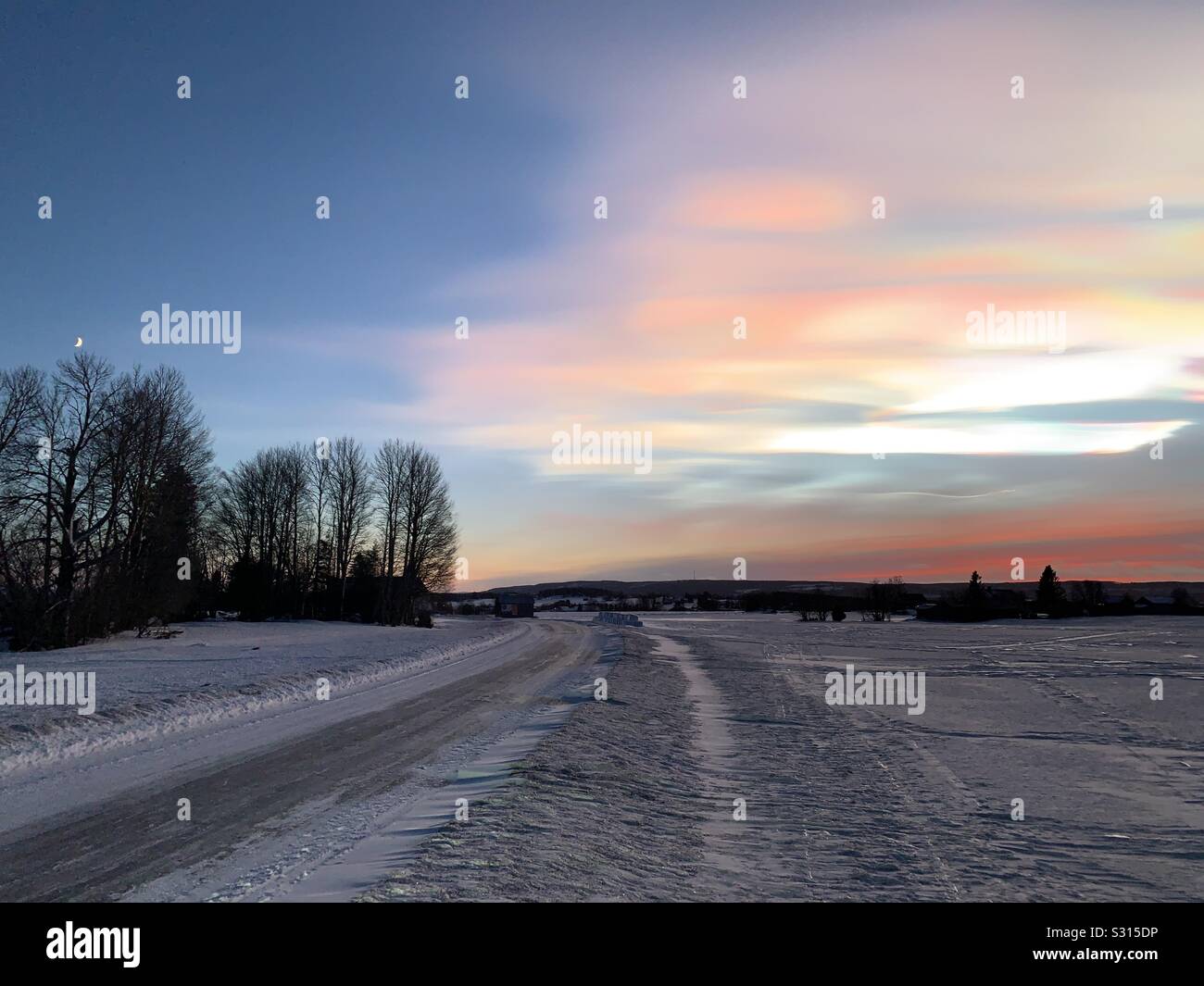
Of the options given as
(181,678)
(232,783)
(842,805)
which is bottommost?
(181,678)

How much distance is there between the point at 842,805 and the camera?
9.44 meters

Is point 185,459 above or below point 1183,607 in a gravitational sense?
above

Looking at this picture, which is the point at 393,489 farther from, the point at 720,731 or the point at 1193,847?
the point at 1193,847

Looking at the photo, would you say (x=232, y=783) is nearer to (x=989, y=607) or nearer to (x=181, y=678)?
(x=181, y=678)

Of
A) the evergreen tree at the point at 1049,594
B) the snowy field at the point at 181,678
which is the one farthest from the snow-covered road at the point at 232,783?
the evergreen tree at the point at 1049,594

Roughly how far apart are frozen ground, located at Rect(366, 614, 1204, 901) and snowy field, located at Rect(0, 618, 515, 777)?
686 cm

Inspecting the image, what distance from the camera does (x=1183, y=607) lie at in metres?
99.2

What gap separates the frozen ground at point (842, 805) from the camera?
671cm

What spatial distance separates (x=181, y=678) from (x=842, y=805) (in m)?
18.2

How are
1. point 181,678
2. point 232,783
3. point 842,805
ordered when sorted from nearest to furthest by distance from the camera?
point 842,805 < point 232,783 < point 181,678

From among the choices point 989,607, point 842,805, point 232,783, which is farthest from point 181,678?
point 989,607

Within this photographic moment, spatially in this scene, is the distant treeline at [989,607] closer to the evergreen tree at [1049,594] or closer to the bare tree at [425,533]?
the evergreen tree at [1049,594]
